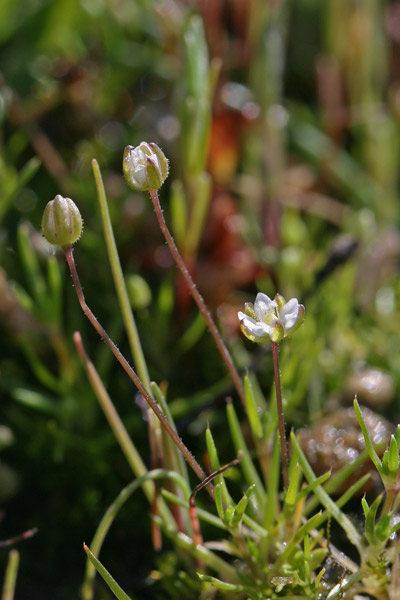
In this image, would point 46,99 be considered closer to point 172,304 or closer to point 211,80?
point 211,80

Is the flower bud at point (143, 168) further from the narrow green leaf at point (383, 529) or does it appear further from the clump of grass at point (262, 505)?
the narrow green leaf at point (383, 529)

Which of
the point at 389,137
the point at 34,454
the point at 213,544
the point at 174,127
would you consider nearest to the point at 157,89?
the point at 174,127

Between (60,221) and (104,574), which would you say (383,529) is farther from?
(60,221)

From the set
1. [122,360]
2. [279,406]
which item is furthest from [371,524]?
[122,360]

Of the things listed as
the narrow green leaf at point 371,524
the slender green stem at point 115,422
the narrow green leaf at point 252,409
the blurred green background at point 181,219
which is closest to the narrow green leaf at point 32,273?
the blurred green background at point 181,219

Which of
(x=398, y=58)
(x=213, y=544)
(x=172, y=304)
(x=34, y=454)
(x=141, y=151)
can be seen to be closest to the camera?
(x=141, y=151)

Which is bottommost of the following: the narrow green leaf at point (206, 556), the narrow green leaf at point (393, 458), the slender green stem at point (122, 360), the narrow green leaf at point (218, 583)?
the narrow green leaf at point (206, 556)
